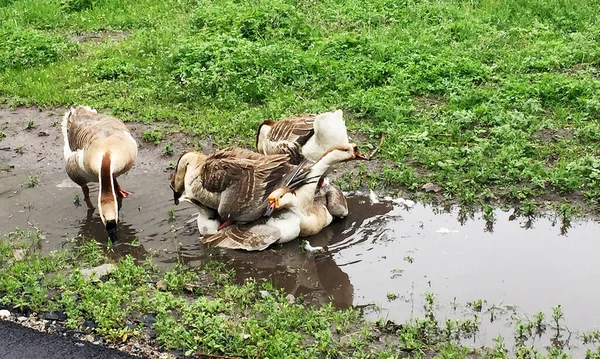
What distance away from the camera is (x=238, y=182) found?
24.0 ft

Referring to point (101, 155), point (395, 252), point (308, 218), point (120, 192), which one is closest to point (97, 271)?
point (101, 155)

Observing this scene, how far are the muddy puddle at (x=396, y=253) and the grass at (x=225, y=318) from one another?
0.54ft

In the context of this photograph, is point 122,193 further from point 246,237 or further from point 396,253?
point 396,253

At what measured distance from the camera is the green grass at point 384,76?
8.58 metres

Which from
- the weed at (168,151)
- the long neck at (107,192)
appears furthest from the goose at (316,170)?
the weed at (168,151)

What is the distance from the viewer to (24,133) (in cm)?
1029

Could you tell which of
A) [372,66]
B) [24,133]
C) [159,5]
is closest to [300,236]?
[372,66]

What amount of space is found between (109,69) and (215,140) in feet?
10.0

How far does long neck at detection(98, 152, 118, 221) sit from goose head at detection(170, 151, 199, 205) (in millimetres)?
732

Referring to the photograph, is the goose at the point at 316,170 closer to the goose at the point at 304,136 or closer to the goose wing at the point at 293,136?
the goose at the point at 304,136

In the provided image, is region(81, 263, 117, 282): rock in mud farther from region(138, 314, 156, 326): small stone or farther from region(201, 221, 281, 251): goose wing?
region(201, 221, 281, 251): goose wing

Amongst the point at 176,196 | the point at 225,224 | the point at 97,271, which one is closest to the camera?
the point at 97,271

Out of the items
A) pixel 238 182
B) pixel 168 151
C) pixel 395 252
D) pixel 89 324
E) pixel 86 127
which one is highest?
pixel 86 127

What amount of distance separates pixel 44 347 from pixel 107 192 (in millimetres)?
1796
